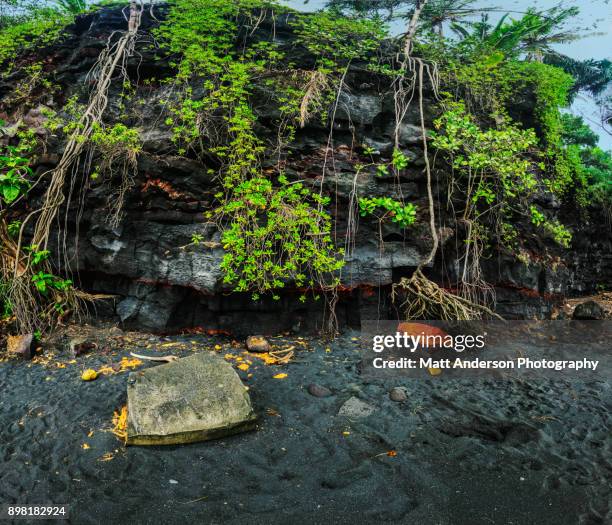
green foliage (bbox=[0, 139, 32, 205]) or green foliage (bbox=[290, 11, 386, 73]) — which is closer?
green foliage (bbox=[0, 139, 32, 205])

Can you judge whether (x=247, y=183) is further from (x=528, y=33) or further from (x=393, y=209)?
(x=528, y=33)

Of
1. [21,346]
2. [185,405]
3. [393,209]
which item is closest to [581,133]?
[393,209]

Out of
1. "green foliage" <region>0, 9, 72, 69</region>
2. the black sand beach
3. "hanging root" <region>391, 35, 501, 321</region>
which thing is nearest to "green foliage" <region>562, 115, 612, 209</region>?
"hanging root" <region>391, 35, 501, 321</region>

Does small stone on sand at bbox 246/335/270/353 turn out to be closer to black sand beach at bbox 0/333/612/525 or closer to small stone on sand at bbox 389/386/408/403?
black sand beach at bbox 0/333/612/525

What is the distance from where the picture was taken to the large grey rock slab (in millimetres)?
2910

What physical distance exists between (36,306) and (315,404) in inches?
152

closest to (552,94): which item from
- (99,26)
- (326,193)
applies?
(326,193)

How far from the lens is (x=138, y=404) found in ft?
10.0
